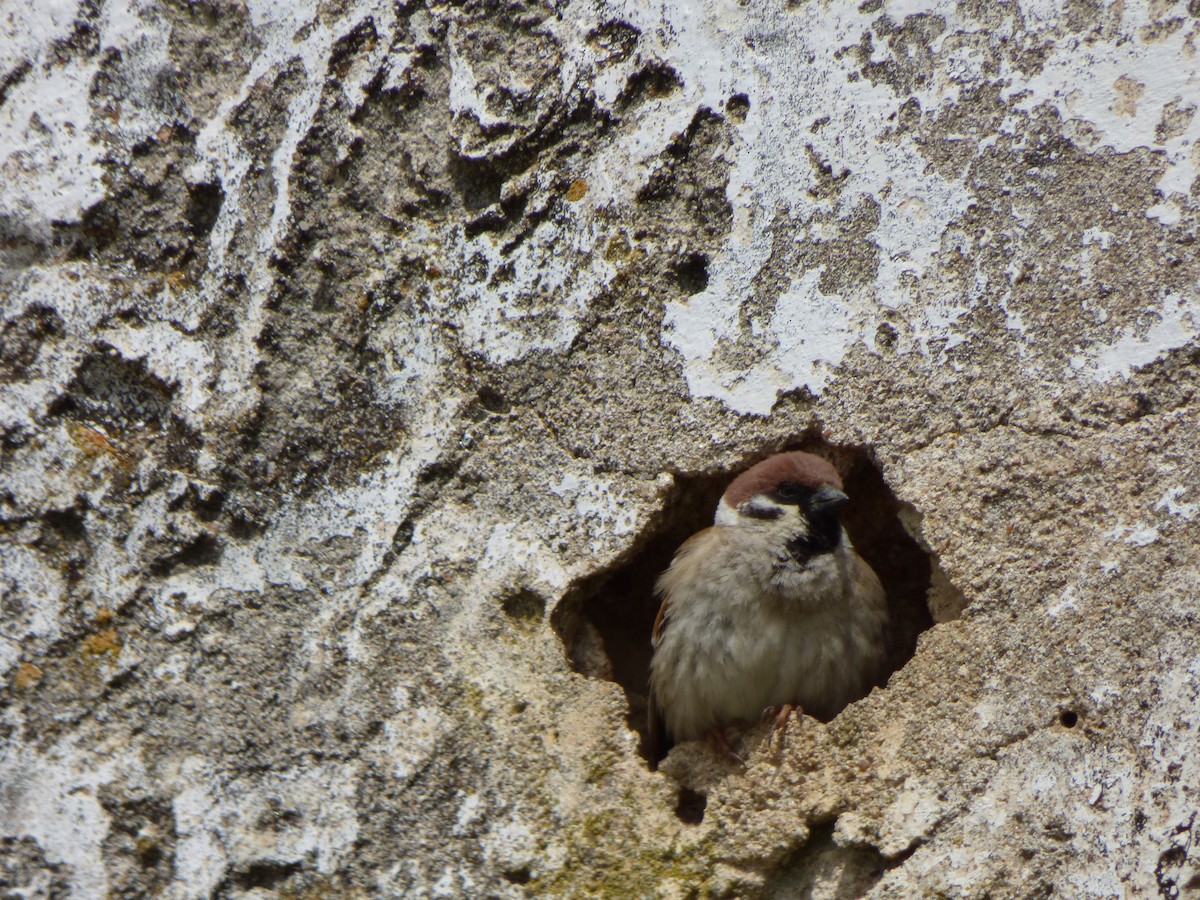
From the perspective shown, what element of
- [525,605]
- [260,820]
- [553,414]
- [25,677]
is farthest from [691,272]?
[25,677]

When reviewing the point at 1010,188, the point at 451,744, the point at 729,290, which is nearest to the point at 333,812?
the point at 451,744

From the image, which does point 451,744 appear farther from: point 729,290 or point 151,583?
point 729,290

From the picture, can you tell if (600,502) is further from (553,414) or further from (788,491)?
(788,491)

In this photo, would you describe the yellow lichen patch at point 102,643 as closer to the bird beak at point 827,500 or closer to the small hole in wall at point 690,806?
the small hole in wall at point 690,806

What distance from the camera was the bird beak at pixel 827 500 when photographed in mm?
2311

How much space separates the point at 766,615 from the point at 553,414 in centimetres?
57

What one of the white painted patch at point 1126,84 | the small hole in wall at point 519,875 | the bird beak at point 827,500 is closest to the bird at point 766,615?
the bird beak at point 827,500

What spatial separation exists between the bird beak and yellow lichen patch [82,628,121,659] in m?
1.27

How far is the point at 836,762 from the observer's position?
6.50ft

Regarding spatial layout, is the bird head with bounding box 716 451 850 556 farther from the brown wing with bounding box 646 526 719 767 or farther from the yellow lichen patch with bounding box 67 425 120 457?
the yellow lichen patch with bounding box 67 425 120 457

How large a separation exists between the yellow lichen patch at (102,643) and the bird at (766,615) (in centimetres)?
101

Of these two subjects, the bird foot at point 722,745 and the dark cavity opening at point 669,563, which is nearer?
the bird foot at point 722,745

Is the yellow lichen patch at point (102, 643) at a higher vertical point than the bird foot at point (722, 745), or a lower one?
higher

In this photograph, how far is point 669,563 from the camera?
2.76 m
